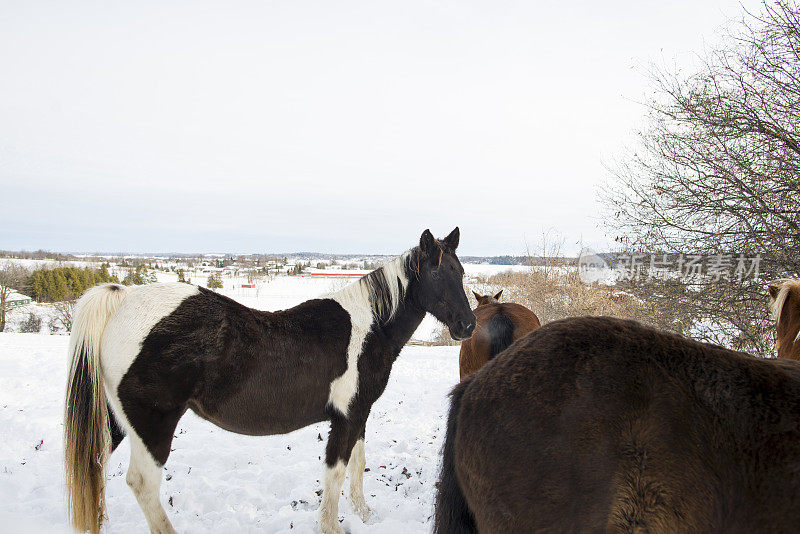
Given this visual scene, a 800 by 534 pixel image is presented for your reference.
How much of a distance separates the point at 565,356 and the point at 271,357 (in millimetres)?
2056

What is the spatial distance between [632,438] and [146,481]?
286 cm

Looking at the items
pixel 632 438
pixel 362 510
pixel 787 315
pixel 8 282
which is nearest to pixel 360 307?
pixel 362 510

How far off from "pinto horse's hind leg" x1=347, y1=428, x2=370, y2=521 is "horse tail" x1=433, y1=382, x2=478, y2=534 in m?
2.01

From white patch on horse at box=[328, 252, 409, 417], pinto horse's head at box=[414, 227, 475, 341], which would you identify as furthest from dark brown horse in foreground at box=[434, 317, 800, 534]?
pinto horse's head at box=[414, 227, 475, 341]

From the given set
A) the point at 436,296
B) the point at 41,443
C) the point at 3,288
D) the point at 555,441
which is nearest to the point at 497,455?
the point at 555,441

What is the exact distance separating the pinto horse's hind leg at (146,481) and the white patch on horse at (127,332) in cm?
16

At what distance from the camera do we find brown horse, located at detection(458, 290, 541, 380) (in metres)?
4.56

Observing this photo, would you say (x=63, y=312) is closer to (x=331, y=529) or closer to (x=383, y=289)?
(x=331, y=529)

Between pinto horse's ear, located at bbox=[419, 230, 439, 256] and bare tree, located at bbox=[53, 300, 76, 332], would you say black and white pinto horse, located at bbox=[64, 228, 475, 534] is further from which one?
bare tree, located at bbox=[53, 300, 76, 332]

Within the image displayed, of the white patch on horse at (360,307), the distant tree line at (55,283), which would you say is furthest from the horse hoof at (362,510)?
the distant tree line at (55,283)

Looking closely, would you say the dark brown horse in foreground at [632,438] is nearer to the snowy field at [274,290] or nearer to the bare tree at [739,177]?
the bare tree at [739,177]

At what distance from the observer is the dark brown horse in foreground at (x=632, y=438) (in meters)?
1.18

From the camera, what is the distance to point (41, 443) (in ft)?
14.9

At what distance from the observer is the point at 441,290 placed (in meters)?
3.45
